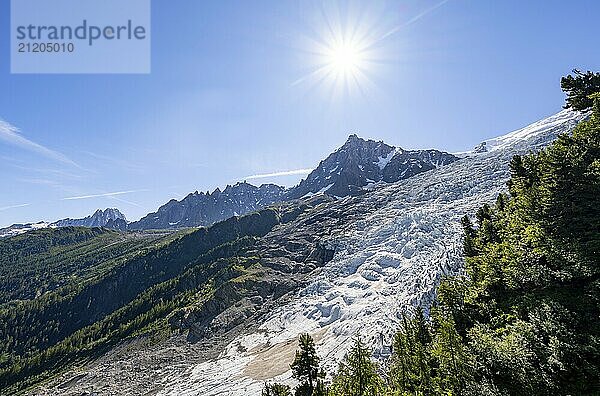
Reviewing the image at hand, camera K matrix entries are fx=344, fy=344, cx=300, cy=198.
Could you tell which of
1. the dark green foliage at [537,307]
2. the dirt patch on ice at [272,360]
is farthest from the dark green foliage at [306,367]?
the dirt patch on ice at [272,360]

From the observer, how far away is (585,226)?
2508cm

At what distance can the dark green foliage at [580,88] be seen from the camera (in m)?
39.3

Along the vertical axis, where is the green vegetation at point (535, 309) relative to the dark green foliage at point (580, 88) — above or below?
below

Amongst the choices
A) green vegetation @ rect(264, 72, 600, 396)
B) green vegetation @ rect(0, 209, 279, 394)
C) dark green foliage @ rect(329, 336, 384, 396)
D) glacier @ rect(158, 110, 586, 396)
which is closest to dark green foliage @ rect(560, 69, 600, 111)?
green vegetation @ rect(264, 72, 600, 396)

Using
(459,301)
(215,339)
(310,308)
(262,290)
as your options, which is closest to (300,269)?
(262,290)

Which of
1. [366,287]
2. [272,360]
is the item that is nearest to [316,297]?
[366,287]

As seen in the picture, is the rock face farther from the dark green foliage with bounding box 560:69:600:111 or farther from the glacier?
the dark green foliage with bounding box 560:69:600:111

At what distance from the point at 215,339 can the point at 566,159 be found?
313 ft

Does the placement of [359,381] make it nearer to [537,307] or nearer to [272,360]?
[537,307]

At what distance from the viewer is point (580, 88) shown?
133 feet

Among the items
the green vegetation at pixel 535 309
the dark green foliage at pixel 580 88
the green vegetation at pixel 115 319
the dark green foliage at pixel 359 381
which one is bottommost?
the green vegetation at pixel 115 319

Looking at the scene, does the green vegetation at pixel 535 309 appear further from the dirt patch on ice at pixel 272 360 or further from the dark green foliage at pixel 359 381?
the dirt patch on ice at pixel 272 360

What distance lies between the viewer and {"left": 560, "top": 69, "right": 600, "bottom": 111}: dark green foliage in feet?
129

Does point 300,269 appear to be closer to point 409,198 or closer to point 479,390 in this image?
point 409,198
